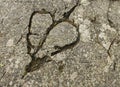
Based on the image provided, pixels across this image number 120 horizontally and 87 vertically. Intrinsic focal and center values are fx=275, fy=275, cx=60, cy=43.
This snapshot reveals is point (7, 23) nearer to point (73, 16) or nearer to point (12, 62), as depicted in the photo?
point (12, 62)

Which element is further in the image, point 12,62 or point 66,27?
point 66,27

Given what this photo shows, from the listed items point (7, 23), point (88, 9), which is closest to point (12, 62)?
point (7, 23)

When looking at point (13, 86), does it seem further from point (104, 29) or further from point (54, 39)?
point (104, 29)

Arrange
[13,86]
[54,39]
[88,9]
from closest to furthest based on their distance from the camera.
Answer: [13,86] → [54,39] → [88,9]

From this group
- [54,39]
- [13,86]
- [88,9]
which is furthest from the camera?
[88,9]

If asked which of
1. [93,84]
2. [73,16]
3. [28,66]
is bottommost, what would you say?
[93,84]

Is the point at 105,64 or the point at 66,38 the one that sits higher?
the point at 66,38

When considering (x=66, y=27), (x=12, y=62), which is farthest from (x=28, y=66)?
(x=66, y=27)
